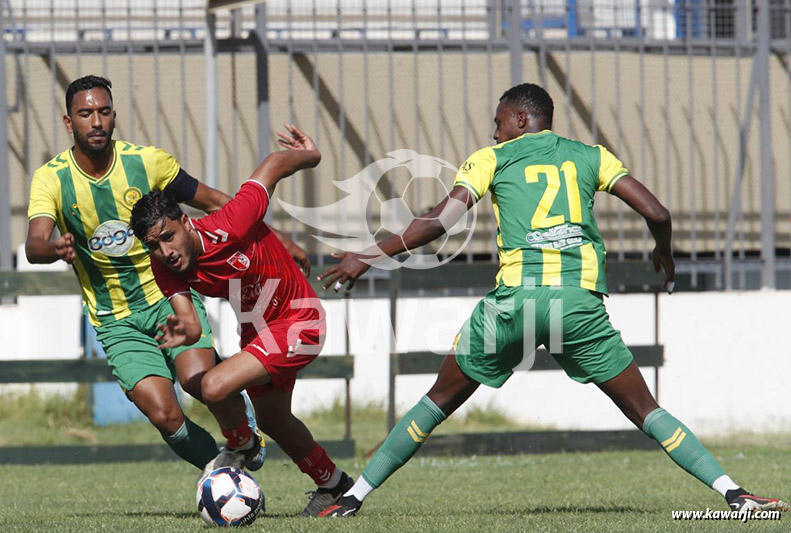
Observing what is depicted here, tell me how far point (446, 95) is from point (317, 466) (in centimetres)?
686

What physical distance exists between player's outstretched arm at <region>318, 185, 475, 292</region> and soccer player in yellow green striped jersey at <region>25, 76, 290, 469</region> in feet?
3.99

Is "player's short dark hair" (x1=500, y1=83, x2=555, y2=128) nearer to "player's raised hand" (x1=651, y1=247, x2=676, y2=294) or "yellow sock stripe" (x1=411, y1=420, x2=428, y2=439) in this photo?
"player's raised hand" (x1=651, y1=247, x2=676, y2=294)

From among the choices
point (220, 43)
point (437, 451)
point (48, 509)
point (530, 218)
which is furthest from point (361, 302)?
point (530, 218)

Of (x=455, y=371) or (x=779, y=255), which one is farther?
(x=779, y=255)

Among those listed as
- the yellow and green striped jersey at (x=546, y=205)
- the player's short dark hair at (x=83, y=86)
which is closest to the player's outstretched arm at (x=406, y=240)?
the yellow and green striped jersey at (x=546, y=205)

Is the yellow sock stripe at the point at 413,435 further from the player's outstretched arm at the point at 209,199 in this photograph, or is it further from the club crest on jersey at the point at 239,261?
the player's outstretched arm at the point at 209,199

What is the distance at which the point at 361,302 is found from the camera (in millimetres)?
11859

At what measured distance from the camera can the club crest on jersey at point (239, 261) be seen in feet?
19.4

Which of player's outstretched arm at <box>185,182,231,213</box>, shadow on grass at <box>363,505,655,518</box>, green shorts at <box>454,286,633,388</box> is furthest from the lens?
player's outstretched arm at <box>185,182,231,213</box>

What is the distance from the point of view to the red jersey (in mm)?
5887

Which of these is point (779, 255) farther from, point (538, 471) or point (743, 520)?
point (743, 520)

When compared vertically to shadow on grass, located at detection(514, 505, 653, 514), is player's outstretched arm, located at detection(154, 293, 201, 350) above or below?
above

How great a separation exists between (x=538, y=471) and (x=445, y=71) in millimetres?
5109
